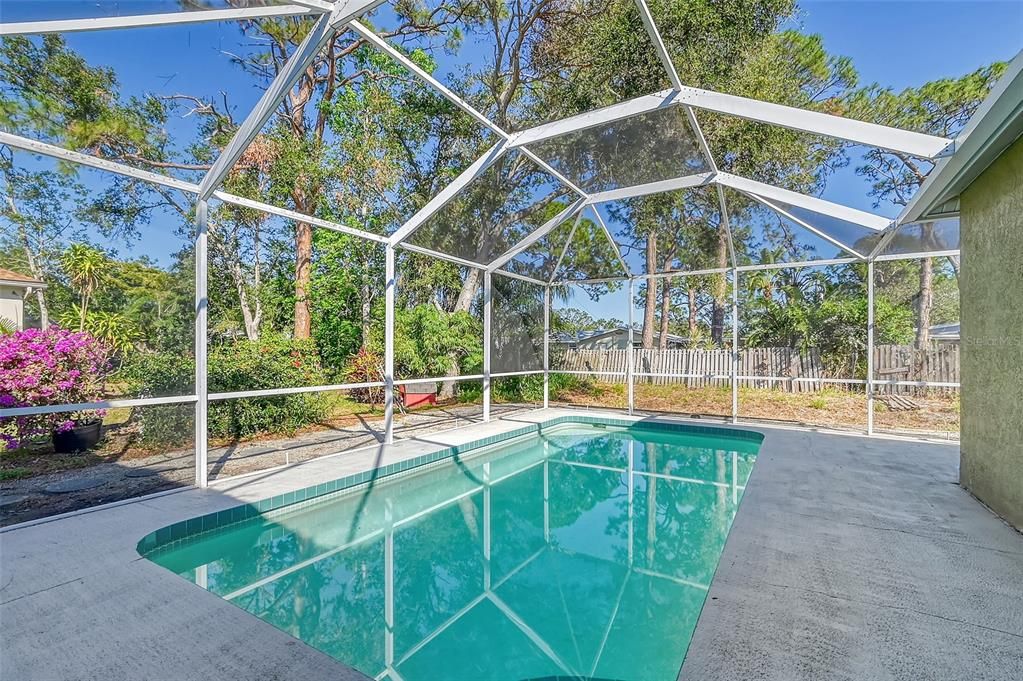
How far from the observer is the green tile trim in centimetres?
334

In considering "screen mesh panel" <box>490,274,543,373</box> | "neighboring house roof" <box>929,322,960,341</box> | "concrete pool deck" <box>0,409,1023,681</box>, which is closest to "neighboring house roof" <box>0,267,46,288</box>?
"concrete pool deck" <box>0,409,1023,681</box>

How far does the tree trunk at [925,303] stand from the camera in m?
7.15

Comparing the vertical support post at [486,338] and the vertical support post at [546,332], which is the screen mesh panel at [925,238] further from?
the vertical support post at [486,338]

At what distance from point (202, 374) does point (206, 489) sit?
102cm

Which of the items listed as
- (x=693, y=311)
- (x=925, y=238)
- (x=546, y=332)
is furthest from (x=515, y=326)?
(x=693, y=311)

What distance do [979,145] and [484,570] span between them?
14.4 ft

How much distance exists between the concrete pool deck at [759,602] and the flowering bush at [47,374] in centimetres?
139

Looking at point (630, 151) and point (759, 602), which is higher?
point (630, 151)

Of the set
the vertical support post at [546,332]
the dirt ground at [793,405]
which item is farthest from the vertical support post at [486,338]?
the dirt ground at [793,405]

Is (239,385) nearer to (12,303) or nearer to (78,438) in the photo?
(78,438)

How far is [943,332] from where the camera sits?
7.11 metres

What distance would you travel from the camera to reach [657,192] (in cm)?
664

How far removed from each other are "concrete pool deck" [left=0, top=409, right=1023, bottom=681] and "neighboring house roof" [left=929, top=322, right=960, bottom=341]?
436 centimetres

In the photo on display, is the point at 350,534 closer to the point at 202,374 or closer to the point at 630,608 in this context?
the point at 202,374
